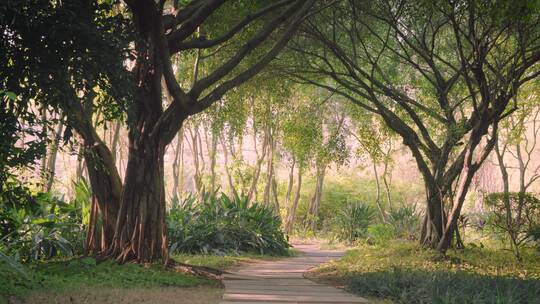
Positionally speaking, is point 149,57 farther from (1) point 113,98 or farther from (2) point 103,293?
(2) point 103,293

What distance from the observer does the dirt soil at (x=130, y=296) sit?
6866 mm

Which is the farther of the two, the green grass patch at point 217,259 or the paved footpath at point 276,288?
the green grass patch at point 217,259

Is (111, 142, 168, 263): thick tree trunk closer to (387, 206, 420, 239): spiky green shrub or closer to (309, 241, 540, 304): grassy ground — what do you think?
(309, 241, 540, 304): grassy ground

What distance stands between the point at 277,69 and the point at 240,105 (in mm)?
1138

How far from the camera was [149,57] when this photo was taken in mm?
9055

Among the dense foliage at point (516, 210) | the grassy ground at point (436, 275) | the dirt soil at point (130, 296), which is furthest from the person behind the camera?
the dense foliage at point (516, 210)

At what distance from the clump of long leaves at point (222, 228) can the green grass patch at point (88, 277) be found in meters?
4.61

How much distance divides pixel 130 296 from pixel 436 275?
Answer: 375 centimetres

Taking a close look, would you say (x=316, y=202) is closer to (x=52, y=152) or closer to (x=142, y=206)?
(x=52, y=152)

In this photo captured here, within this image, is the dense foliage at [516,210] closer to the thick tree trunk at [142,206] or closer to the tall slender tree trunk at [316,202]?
the thick tree trunk at [142,206]

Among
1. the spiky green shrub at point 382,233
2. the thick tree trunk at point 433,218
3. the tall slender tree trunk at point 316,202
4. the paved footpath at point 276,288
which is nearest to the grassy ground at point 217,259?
the paved footpath at point 276,288

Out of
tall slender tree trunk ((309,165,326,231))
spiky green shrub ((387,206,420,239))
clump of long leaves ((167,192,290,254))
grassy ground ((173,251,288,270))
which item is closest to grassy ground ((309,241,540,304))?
grassy ground ((173,251,288,270))

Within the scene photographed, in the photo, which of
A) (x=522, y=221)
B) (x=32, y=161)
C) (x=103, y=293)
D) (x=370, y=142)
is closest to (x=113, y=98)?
(x=32, y=161)

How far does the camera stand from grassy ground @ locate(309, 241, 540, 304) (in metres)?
7.32
